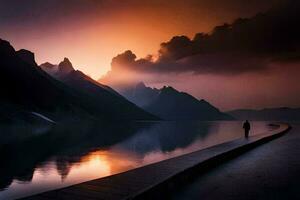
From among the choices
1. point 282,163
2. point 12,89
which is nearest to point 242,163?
point 282,163

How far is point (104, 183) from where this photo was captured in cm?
1246

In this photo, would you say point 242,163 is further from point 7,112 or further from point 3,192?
point 7,112

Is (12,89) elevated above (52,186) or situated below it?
above

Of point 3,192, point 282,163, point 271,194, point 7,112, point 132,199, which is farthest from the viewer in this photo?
point 7,112

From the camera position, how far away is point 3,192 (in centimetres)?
1775

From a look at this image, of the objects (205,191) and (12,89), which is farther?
(12,89)

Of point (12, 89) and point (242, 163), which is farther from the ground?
point (12, 89)

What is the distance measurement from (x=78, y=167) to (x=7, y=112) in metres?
102

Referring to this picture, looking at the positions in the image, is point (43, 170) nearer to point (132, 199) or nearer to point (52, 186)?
point (52, 186)

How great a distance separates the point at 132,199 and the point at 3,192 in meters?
10.8

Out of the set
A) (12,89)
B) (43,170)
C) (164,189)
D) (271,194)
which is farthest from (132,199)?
(12,89)

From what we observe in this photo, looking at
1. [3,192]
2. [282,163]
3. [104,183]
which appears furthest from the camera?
[282,163]

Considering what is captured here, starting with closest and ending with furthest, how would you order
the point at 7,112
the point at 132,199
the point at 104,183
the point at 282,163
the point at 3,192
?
the point at 132,199, the point at 104,183, the point at 3,192, the point at 282,163, the point at 7,112

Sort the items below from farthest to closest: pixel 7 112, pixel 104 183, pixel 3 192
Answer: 1. pixel 7 112
2. pixel 3 192
3. pixel 104 183
